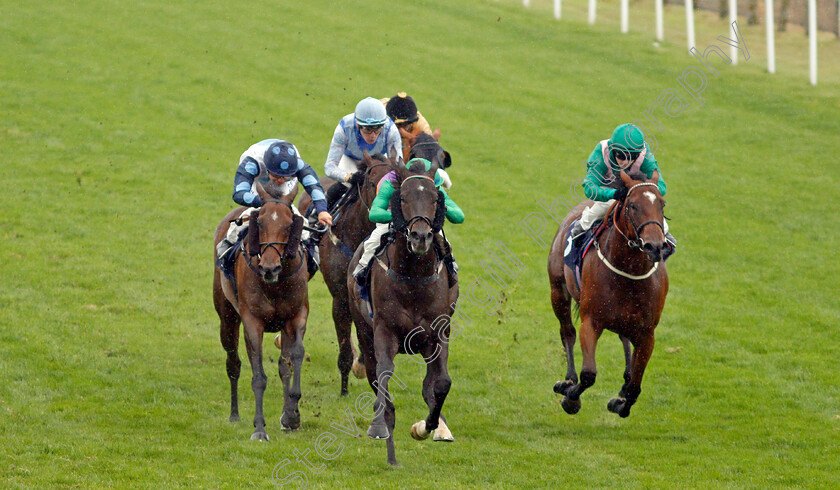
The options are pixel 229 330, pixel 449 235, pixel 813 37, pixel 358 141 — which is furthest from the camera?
pixel 813 37

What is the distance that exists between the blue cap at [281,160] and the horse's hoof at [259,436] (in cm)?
243

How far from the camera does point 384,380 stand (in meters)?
7.80

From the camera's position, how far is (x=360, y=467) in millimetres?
8062

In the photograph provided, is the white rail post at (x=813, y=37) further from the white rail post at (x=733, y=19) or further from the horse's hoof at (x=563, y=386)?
the horse's hoof at (x=563, y=386)

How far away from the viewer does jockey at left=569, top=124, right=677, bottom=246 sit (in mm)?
8547

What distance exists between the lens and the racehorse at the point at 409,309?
24.4ft

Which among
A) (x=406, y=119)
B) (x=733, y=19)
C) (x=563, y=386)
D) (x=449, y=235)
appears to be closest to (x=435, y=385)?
(x=563, y=386)

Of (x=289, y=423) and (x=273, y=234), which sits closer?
(x=273, y=234)

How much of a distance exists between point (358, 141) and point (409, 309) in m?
2.97

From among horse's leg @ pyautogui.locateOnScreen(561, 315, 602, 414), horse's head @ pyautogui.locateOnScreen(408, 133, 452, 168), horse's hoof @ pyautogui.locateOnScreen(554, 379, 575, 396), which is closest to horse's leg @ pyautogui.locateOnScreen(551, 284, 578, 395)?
horse's hoof @ pyautogui.locateOnScreen(554, 379, 575, 396)

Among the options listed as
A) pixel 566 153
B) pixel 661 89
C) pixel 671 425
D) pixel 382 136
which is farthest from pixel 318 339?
pixel 661 89

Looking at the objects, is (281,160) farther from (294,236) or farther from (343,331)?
(343,331)

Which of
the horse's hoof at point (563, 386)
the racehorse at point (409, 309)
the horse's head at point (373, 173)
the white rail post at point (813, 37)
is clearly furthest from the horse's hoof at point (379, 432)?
the white rail post at point (813, 37)

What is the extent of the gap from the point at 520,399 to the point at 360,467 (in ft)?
10.7
